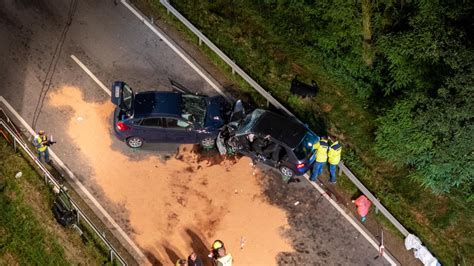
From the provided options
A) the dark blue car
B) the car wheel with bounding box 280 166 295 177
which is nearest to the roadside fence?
the car wheel with bounding box 280 166 295 177

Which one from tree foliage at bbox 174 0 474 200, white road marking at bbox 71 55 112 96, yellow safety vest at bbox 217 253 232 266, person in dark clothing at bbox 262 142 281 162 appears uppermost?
tree foliage at bbox 174 0 474 200

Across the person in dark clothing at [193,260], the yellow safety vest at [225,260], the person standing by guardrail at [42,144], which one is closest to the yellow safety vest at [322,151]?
the yellow safety vest at [225,260]

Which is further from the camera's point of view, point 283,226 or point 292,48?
point 292,48

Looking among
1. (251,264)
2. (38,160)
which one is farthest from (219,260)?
(38,160)

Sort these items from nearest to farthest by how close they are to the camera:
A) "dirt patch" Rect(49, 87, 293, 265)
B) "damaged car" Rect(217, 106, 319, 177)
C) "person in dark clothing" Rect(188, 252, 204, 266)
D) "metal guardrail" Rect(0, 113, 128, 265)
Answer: "person in dark clothing" Rect(188, 252, 204, 266) → "metal guardrail" Rect(0, 113, 128, 265) → "dirt patch" Rect(49, 87, 293, 265) → "damaged car" Rect(217, 106, 319, 177)

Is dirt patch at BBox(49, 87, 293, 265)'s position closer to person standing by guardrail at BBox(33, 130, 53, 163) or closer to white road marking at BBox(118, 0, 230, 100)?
person standing by guardrail at BBox(33, 130, 53, 163)

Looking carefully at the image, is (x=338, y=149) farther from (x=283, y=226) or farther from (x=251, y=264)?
(x=251, y=264)

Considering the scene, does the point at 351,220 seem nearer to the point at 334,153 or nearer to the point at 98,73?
the point at 334,153
